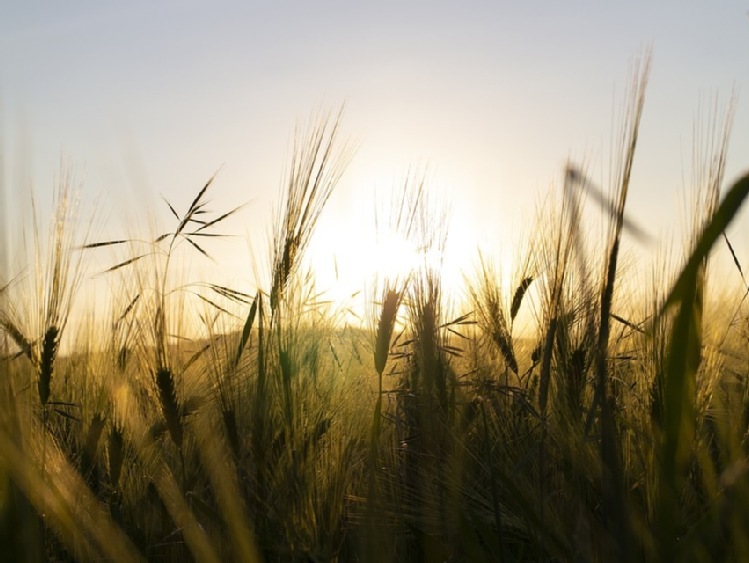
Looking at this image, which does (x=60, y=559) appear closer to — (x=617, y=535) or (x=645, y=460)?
(x=645, y=460)

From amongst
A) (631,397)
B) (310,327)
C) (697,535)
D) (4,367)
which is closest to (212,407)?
(310,327)

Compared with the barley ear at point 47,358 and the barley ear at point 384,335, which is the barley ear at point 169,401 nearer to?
the barley ear at point 47,358

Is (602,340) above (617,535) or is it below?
above

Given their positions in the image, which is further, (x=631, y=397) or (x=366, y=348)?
(x=366, y=348)

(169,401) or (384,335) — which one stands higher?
(384,335)

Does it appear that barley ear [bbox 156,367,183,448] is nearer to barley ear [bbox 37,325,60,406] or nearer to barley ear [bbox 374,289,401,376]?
barley ear [bbox 37,325,60,406]

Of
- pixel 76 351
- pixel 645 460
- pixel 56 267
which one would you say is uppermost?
pixel 56 267

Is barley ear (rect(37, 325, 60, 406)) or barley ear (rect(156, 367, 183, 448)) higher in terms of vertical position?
barley ear (rect(37, 325, 60, 406))

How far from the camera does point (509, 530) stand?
6.07 feet

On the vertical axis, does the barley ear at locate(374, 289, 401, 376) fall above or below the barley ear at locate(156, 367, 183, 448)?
above

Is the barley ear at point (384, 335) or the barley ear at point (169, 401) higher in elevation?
the barley ear at point (384, 335)

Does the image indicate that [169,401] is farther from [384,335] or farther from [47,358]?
[384,335]

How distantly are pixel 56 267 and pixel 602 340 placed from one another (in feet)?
4.60

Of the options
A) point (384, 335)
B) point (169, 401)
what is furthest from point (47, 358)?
point (384, 335)
